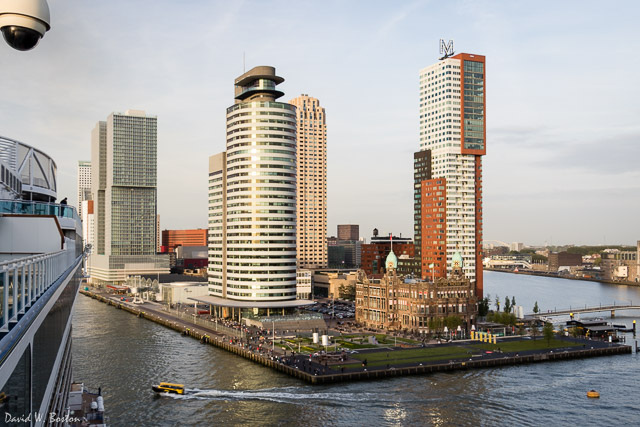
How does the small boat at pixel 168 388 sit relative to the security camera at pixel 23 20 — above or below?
below

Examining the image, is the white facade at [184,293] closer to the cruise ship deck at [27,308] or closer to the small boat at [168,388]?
the small boat at [168,388]

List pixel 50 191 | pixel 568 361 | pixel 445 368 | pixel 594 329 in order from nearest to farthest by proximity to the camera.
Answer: pixel 50 191 → pixel 445 368 → pixel 568 361 → pixel 594 329

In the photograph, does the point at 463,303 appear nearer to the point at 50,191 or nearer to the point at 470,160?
the point at 470,160

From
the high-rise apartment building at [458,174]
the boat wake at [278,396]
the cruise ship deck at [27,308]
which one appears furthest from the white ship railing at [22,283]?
the high-rise apartment building at [458,174]

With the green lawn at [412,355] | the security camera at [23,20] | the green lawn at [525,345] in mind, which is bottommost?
the green lawn at [525,345]

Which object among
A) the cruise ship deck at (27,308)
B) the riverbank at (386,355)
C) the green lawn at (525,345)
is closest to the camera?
the cruise ship deck at (27,308)

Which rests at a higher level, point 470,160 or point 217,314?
point 470,160

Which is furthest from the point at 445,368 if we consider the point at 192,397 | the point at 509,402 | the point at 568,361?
the point at 192,397
